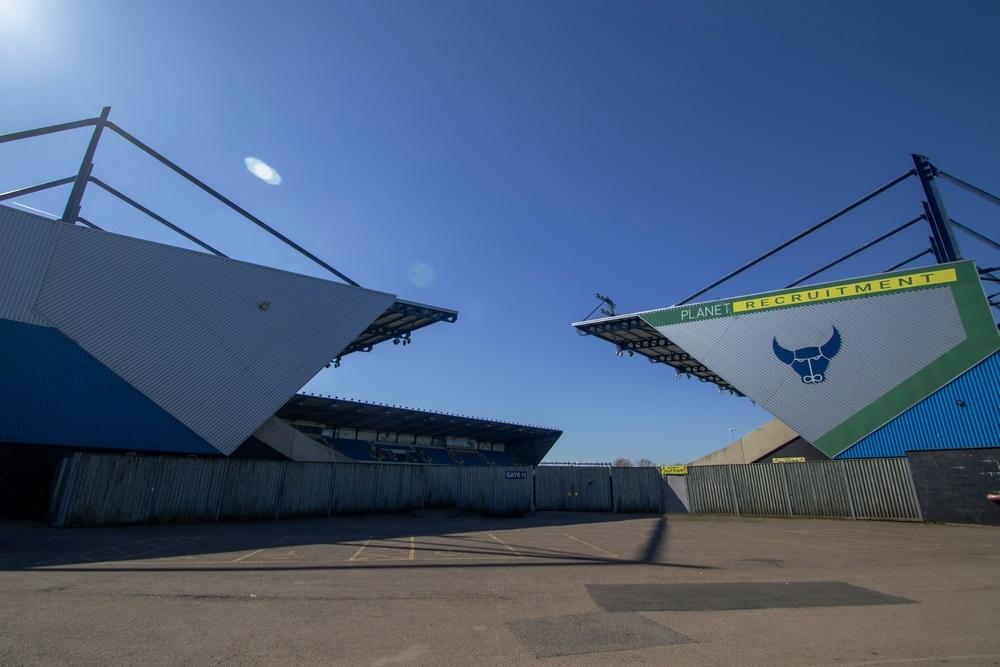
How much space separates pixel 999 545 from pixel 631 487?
18.4 meters

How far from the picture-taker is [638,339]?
142ft

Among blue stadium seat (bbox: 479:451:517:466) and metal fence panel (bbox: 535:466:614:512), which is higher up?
blue stadium seat (bbox: 479:451:517:466)

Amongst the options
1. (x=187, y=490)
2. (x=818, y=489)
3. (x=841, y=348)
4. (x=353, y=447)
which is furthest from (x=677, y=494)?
(x=353, y=447)

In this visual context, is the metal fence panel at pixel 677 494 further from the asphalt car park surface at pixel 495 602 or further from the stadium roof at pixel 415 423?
the stadium roof at pixel 415 423

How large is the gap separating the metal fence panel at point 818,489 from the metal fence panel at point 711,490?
3153 mm

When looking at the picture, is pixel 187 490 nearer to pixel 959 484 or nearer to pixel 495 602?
pixel 495 602

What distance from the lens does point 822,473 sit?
25688 millimetres

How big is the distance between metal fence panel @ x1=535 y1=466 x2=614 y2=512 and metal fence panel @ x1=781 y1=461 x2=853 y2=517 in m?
10.5

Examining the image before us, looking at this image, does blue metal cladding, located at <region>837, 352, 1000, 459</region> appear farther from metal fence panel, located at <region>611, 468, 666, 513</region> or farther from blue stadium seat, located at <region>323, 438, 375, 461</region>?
blue stadium seat, located at <region>323, 438, 375, 461</region>

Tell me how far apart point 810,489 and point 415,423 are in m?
38.6

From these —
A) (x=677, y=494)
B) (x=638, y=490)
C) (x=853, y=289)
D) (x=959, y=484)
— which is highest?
(x=853, y=289)

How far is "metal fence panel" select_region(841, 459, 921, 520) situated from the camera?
22953mm

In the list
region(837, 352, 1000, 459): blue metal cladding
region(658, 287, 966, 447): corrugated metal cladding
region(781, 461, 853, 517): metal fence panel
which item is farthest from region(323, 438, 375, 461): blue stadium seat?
region(837, 352, 1000, 459): blue metal cladding

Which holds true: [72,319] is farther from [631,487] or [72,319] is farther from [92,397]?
[631,487]
